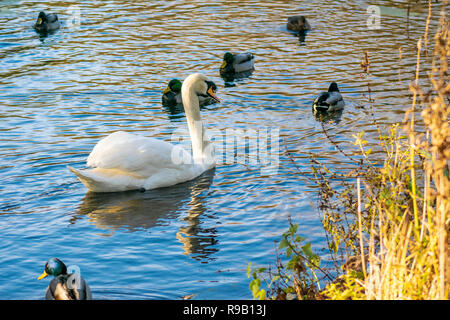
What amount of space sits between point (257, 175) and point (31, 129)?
16.4 ft

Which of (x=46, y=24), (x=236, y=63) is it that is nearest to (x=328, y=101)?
(x=236, y=63)

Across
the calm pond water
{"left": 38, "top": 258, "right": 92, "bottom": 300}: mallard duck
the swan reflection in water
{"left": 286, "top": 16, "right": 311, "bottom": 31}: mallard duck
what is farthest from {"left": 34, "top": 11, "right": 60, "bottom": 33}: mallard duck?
{"left": 38, "top": 258, "right": 92, "bottom": 300}: mallard duck

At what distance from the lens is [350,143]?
473 inches

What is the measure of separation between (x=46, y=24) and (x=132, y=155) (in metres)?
13.3

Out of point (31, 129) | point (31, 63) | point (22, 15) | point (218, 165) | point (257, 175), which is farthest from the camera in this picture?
point (22, 15)

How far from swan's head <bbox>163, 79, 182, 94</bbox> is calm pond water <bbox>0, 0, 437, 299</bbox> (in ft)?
2.09

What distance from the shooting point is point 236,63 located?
56.9 ft

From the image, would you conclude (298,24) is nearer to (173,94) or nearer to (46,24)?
(173,94)

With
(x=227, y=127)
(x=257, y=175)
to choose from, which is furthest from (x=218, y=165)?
(x=227, y=127)

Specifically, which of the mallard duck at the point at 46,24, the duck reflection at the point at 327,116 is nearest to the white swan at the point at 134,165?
the duck reflection at the point at 327,116

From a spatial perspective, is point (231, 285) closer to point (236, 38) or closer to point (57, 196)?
point (57, 196)

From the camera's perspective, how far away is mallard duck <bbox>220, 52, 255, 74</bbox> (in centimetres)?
1723

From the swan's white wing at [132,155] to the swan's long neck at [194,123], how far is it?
84cm

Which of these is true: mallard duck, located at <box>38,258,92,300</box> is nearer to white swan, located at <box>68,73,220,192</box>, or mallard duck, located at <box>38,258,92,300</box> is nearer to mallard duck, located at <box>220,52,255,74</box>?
white swan, located at <box>68,73,220,192</box>
